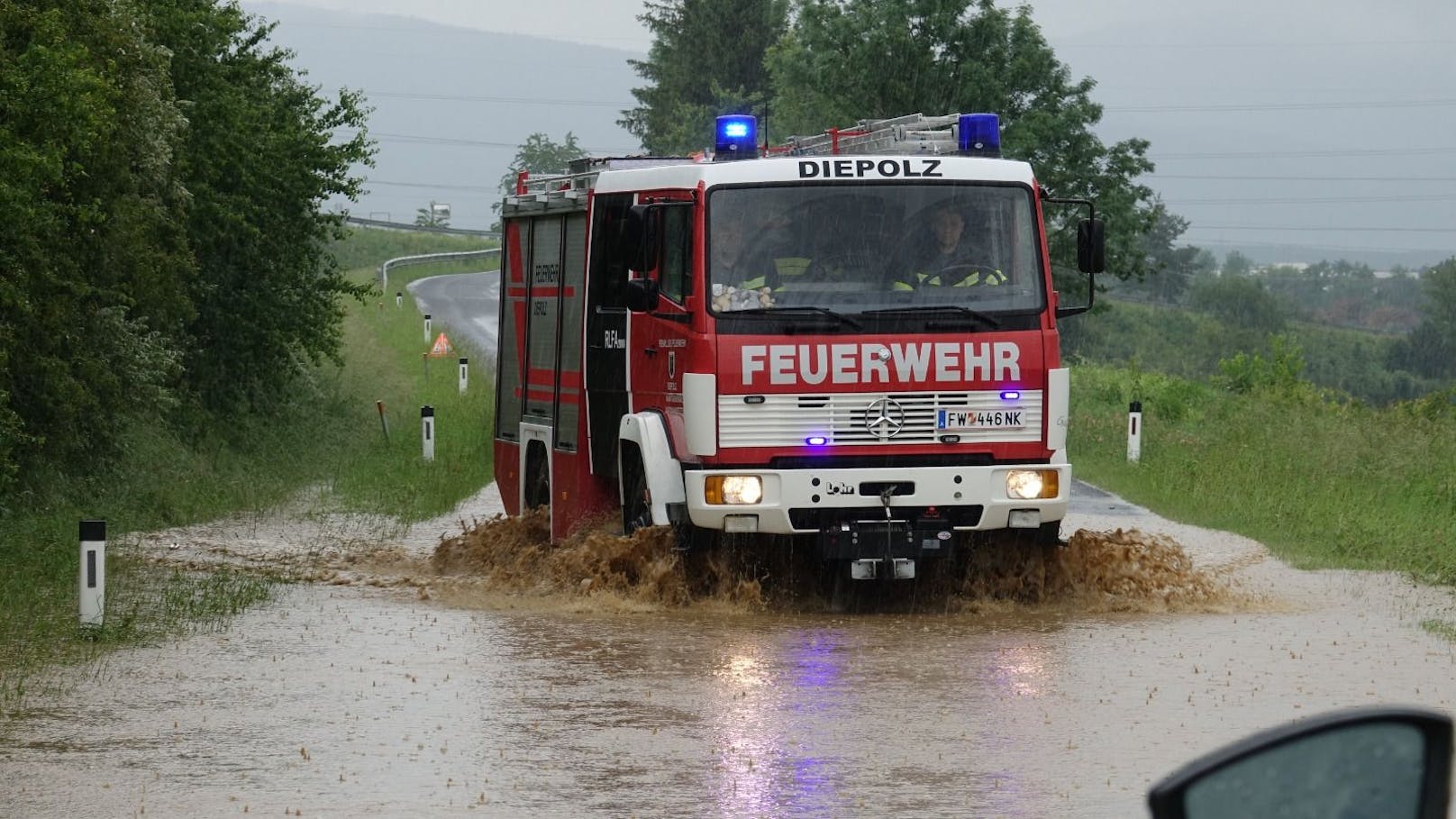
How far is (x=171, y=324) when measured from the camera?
2416 centimetres

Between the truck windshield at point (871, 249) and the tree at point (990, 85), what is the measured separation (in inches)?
1415

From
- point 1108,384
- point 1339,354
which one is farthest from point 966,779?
point 1339,354

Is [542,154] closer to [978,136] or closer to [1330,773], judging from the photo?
[978,136]

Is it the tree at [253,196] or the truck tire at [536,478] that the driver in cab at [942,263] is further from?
the tree at [253,196]

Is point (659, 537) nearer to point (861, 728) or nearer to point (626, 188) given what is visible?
point (626, 188)

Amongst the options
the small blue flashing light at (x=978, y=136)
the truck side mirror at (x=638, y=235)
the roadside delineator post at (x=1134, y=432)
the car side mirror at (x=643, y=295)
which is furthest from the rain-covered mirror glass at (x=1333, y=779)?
the roadside delineator post at (x=1134, y=432)

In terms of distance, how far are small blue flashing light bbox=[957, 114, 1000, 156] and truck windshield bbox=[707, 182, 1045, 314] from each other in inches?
30.9

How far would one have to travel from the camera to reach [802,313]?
484 inches

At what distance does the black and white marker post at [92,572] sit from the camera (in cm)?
1186

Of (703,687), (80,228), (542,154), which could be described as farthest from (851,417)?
(542,154)

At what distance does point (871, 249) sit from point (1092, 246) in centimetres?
149

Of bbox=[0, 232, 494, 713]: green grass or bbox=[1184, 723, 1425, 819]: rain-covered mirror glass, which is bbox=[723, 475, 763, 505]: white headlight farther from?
bbox=[1184, 723, 1425, 819]: rain-covered mirror glass

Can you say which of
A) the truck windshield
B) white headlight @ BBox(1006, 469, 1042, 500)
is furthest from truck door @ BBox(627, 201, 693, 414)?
white headlight @ BBox(1006, 469, 1042, 500)

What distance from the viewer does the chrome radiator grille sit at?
40.1 ft
